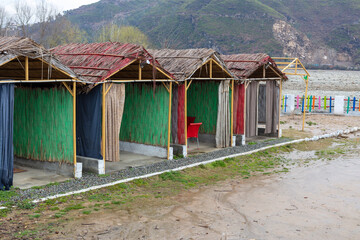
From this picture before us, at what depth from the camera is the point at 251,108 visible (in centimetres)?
1633

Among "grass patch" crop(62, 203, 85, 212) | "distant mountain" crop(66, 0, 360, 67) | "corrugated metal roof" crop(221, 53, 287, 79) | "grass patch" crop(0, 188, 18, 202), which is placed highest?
"distant mountain" crop(66, 0, 360, 67)

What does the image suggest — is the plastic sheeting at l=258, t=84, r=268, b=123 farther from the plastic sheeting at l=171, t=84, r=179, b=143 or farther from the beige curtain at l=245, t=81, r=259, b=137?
the plastic sheeting at l=171, t=84, r=179, b=143

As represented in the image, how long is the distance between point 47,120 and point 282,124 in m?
13.5

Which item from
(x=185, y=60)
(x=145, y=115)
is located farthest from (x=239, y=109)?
(x=145, y=115)

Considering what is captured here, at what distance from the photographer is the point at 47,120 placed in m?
10.8

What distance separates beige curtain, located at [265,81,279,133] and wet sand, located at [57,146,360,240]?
5784mm

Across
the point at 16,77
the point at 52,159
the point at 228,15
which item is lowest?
the point at 52,159

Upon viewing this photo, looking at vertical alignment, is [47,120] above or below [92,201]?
above

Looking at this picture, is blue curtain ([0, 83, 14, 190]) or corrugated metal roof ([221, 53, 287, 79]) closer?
blue curtain ([0, 83, 14, 190])

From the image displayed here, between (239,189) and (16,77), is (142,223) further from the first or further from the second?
(16,77)

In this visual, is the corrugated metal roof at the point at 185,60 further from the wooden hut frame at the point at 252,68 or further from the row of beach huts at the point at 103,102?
the wooden hut frame at the point at 252,68

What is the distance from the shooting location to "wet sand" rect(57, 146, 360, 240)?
7523 millimetres

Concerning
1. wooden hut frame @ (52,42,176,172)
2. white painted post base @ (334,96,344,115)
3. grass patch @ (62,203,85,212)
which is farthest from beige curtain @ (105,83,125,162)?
white painted post base @ (334,96,344,115)

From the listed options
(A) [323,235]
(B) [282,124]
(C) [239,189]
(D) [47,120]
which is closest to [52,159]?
(D) [47,120]
